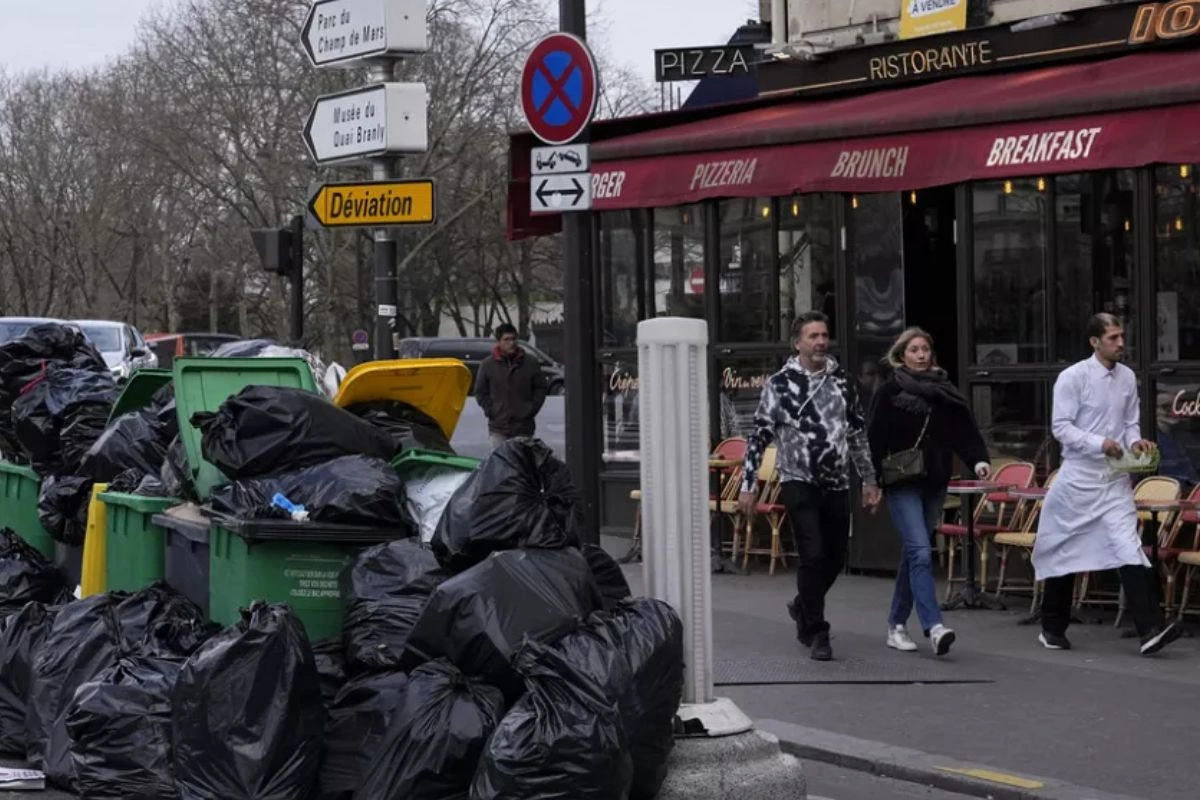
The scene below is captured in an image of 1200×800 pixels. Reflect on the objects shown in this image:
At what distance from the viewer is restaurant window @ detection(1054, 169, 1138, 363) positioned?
445 inches

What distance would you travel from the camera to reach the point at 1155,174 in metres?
11.1

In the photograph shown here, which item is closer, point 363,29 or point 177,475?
point 177,475

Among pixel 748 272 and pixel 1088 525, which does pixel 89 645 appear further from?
pixel 748 272

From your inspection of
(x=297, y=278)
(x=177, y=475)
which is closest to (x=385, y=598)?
(x=177, y=475)

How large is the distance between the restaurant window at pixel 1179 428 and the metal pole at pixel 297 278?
6.31 metres

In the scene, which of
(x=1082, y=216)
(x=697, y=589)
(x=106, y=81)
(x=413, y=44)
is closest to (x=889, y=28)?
(x=1082, y=216)

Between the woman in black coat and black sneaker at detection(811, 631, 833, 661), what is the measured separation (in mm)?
442

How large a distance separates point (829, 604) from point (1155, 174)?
3181 millimetres

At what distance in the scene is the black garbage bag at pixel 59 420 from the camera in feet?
32.7

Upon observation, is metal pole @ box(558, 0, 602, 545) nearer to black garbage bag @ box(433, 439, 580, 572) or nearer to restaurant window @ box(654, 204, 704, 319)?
black garbage bag @ box(433, 439, 580, 572)

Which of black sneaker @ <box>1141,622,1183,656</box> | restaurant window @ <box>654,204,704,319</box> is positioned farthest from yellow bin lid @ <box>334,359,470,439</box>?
restaurant window @ <box>654,204,704,319</box>

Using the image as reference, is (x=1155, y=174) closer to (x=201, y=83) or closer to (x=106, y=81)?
(x=201, y=83)

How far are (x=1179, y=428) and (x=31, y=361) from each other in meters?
6.57

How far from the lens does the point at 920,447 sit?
9.75 meters
